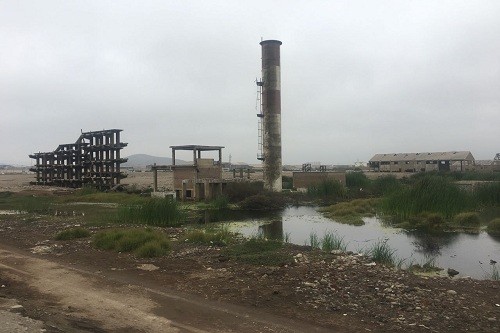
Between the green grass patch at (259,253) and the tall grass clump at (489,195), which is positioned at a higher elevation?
the tall grass clump at (489,195)

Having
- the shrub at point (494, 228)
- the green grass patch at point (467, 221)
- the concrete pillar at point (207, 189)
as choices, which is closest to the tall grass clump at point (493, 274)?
the shrub at point (494, 228)

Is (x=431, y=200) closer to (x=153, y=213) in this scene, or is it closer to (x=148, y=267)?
(x=153, y=213)

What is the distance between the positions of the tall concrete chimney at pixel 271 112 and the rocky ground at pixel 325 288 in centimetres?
2891

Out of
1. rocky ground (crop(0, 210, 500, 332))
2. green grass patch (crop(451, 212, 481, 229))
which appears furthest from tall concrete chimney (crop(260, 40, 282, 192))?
rocky ground (crop(0, 210, 500, 332))

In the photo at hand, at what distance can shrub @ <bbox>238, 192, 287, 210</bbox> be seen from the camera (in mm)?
33094

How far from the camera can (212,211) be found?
2978 centimetres

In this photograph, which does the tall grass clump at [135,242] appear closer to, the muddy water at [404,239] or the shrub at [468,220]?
the muddy water at [404,239]

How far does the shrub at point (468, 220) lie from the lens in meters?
20.4

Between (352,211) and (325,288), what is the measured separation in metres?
18.3

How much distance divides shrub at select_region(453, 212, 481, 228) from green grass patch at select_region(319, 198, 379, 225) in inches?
173

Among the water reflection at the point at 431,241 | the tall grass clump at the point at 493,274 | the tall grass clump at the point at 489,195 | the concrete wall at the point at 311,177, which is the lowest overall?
the water reflection at the point at 431,241

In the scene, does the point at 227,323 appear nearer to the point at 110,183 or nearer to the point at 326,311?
the point at 326,311

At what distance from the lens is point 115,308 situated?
7691 millimetres

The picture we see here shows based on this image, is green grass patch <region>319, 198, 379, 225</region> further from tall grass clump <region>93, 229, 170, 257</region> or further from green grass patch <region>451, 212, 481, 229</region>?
tall grass clump <region>93, 229, 170, 257</region>
